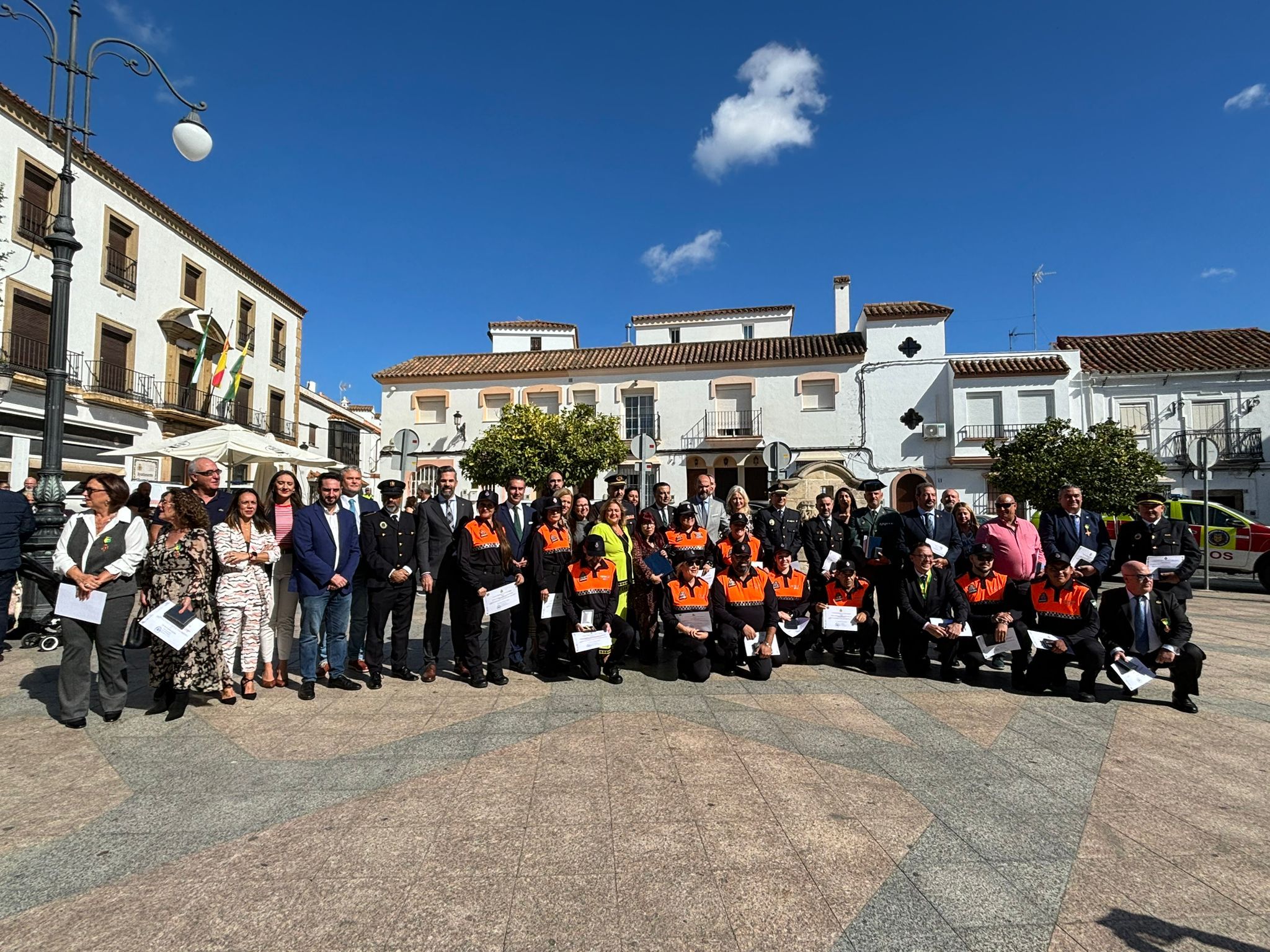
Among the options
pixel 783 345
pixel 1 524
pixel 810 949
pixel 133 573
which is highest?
pixel 783 345

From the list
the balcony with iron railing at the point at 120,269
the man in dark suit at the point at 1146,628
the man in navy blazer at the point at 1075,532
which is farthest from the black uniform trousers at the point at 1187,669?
the balcony with iron railing at the point at 120,269

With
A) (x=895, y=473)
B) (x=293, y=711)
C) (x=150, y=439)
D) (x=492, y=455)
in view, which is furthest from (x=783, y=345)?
(x=293, y=711)

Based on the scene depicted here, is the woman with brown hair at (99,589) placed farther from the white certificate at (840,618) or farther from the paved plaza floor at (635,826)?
the white certificate at (840,618)

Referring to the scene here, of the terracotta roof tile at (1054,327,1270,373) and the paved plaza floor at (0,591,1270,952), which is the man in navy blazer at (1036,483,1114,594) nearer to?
the paved plaza floor at (0,591,1270,952)

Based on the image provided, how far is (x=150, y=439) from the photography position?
20.2 metres

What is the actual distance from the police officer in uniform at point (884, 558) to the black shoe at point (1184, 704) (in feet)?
7.19

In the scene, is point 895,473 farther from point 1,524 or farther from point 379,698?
point 1,524

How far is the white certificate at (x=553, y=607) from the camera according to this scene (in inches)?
230

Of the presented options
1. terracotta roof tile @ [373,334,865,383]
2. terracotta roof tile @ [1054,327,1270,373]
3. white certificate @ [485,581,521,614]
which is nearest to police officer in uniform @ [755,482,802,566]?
white certificate @ [485,581,521,614]

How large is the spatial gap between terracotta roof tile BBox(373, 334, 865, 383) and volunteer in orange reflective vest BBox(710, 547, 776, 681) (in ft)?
71.3

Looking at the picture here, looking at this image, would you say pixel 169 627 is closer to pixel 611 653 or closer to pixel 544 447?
pixel 611 653

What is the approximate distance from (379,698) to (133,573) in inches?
79.1

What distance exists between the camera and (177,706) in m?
4.64

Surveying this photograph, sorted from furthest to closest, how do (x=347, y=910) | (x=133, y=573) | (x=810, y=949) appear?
1. (x=133, y=573)
2. (x=347, y=910)
3. (x=810, y=949)
